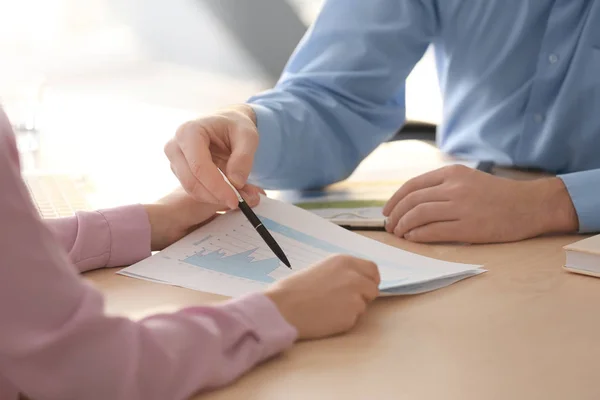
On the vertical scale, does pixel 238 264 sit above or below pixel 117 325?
below

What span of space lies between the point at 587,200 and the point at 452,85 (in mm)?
450

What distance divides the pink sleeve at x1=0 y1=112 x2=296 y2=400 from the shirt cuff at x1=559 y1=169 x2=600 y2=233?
589 mm

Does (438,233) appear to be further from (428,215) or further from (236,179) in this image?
A: (236,179)

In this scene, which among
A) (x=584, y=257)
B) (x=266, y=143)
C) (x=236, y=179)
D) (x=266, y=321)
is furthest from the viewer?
(x=266, y=143)

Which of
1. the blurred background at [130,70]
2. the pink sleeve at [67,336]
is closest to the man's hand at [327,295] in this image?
the pink sleeve at [67,336]

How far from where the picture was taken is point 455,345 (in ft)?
2.25

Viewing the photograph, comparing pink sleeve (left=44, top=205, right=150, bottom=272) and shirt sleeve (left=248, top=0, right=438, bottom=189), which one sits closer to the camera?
pink sleeve (left=44, top=205, right=150, bottom=272)

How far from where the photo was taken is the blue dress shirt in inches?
48.9

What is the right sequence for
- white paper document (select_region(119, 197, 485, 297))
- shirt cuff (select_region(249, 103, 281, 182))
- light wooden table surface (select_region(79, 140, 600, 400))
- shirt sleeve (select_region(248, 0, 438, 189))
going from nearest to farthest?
1. light wooden table surface (select_region(79, 140, 600, 400))
2. white paper document (select_region(119, 197, 485, 297))
3. shirt cuff (select_region(249, 103, 281, 182))
4. shirt sleeve (select_region(248, 0, 438, 189))

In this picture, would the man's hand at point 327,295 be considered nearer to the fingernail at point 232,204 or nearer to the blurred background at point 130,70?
the fingernail at point 232,204

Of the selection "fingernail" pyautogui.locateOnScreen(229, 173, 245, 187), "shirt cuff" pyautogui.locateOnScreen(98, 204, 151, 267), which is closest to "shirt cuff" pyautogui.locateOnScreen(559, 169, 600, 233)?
"fingernail" pyautogui.locateOnScreen(229, 173, 245, 187)

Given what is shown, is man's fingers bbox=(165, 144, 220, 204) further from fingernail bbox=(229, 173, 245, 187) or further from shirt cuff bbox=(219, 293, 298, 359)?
shirt cuff bbox=(219, 293, 298, 359)

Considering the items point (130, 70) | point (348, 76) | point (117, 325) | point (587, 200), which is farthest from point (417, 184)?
point (130, 70)

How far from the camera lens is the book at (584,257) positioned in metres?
0.85
